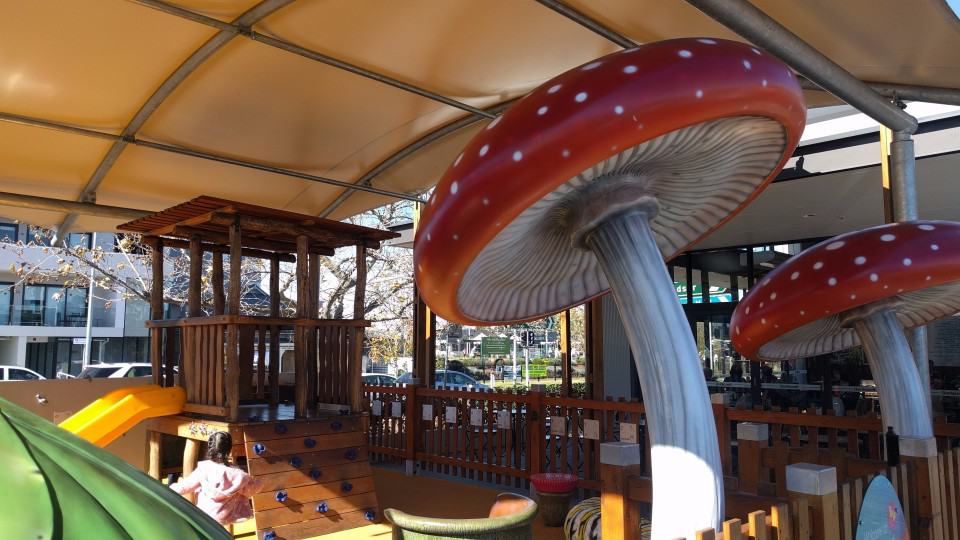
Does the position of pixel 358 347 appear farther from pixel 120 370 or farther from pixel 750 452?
pixel 120 370

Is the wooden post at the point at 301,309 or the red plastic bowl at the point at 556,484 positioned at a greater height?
the wooden post at the point at 301,309

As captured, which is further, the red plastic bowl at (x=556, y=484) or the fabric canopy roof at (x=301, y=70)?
the red plastic bowl at (x=556, y=484)

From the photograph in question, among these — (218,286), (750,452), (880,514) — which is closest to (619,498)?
(880,514)

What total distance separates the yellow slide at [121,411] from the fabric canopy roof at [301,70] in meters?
2.67

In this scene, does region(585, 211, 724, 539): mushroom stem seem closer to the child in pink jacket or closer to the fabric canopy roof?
the fabric canopy roof

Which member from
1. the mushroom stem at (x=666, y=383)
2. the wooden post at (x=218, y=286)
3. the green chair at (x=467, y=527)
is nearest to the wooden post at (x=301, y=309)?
the wooden post at (x=218, y=286)

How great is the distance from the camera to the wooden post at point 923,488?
3.76 meters

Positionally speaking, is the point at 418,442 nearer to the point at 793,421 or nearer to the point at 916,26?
the point at 793,421

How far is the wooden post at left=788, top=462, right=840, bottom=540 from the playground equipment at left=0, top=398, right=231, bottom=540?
262cm

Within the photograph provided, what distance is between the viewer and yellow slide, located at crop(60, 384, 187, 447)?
260 inches

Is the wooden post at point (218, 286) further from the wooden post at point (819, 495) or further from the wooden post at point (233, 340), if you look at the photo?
the wooden post at point (819, 495)

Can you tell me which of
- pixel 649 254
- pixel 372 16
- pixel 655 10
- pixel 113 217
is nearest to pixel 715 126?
pixel 649 254

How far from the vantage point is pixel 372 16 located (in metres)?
5.22

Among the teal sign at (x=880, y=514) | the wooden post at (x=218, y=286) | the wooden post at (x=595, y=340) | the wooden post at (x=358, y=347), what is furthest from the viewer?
the wooden post at (x=595, y=340)
